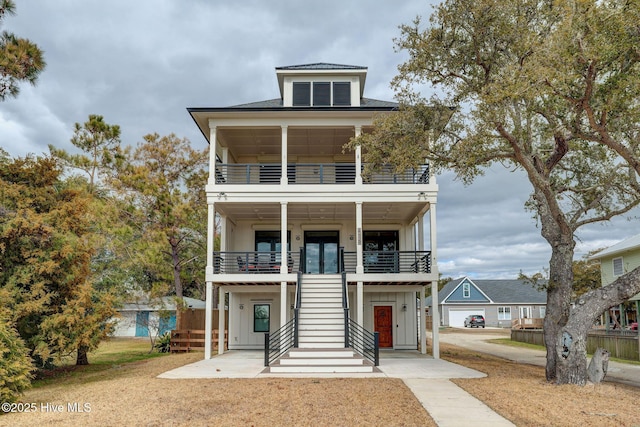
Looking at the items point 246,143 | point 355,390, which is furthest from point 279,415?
point 246,143

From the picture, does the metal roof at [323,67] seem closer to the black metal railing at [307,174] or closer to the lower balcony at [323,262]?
the black metal railing at [307,174]

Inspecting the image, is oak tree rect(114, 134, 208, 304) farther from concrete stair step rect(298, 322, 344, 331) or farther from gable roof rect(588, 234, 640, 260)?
gable roof rect(588, 234, 640, 260)

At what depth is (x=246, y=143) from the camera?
21.5 metres

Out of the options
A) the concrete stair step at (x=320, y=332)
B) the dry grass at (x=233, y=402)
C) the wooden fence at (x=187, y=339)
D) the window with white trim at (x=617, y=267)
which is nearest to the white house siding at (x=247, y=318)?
the wooden fence at (x=187, y=339)

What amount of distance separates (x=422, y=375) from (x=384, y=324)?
8479mm

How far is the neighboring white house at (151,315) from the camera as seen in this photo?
2188cm

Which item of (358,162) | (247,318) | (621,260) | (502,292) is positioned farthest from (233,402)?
(502,292)

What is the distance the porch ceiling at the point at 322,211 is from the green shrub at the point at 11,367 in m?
9.80

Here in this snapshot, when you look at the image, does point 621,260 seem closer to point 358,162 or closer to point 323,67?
point 358,162

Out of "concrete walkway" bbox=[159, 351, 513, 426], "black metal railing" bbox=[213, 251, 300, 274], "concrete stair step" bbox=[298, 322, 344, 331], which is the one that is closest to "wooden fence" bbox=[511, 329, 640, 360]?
"concrete walkway" bbox=[159, 351, 513, 426]

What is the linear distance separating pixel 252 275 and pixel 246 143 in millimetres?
6065

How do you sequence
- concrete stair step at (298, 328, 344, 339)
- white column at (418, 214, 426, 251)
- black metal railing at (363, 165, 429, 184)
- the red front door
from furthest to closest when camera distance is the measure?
the red front door < white column at (418, 214, 426, 251) < black metal railing at (363, 165, 429, 184) < concrete stair step at (298, 328, 344, 339)

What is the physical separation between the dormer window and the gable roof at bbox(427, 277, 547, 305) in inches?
1655

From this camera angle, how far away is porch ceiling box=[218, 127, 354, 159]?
2005 centimetres
